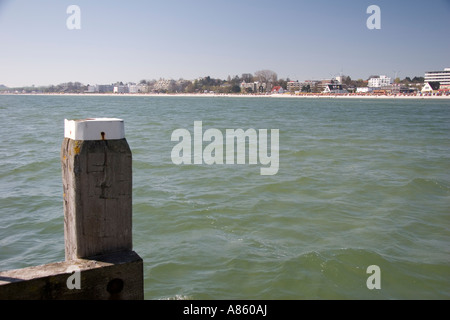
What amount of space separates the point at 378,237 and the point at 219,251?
3.33 meters

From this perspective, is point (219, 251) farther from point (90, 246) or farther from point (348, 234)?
point (90, 246)

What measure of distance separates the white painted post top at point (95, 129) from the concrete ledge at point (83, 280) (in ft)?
A: 3.03

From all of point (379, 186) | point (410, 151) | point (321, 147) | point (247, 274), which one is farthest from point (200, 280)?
point (410, 151)

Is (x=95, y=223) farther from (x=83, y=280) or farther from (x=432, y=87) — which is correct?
(x=432, y=87)

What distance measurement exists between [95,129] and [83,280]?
1.10 meters

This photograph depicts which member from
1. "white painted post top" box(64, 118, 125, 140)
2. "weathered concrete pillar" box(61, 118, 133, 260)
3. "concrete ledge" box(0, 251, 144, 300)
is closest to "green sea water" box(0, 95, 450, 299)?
"concrete ledge" box(0, 251, 144, 300)

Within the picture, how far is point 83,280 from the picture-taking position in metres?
2.86

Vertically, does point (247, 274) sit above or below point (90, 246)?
below
